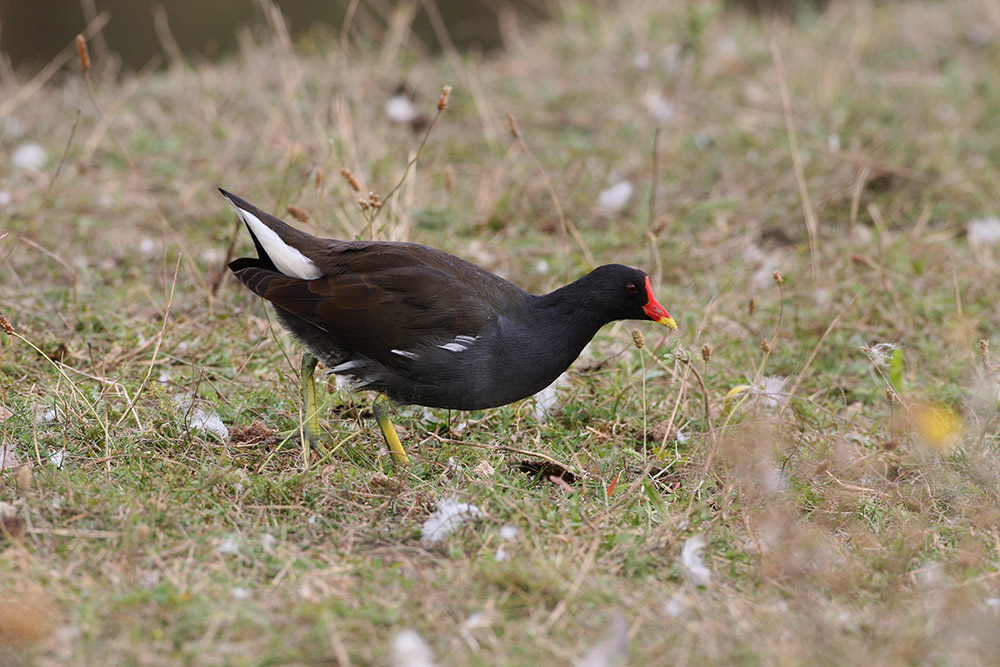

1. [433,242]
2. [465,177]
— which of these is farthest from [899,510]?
[465,177]

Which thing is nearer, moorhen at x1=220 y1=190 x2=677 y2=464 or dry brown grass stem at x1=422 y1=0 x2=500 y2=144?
moorhen at x1=220 y1=190 x2=677 y2=464

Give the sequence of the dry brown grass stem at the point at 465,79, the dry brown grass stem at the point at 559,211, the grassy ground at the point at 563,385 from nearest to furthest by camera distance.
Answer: the grassy ground at the point at 563,385 < the dry brown grass stem at the point at 559,211 < the dry brown grass stem at the point at 465,79

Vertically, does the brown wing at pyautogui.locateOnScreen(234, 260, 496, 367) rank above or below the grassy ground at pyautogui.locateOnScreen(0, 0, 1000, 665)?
above

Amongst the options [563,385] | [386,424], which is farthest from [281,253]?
[563,385]

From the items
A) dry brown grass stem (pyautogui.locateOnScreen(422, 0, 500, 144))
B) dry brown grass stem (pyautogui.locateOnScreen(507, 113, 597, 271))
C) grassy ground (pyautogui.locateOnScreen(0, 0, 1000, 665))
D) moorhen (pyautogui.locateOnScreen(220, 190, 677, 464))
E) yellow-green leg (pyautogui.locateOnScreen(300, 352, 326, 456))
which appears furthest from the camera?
dry brown grass stem (pyautogui.locateOnScreen(422, 0, 500, 144))

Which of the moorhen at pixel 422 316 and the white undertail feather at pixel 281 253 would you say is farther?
the white undertail feather at pixel 281 253

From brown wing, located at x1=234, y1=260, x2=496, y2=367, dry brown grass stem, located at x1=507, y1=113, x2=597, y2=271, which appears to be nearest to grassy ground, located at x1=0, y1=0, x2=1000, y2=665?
dry brown grass stem, located at x1=507, y1=113, x2=597, y2=271

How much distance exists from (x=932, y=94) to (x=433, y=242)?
11.2 ft

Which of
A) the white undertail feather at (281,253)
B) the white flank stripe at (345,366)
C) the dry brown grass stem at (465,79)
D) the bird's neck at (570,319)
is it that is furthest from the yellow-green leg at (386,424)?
the dry brown grass stem at (465,79)

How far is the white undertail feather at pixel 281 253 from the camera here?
136 inches

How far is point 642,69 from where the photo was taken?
6.81 m

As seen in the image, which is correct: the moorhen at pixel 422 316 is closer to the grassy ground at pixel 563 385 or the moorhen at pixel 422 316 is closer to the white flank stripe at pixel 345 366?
the white flank stripe at pixel 345 366

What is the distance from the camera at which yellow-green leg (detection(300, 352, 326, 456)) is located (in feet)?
11.2

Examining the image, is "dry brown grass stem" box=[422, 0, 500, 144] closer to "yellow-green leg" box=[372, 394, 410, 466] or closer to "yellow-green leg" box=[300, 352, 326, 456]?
"yellow-green leg" box=[300, 352, 326, 456]
